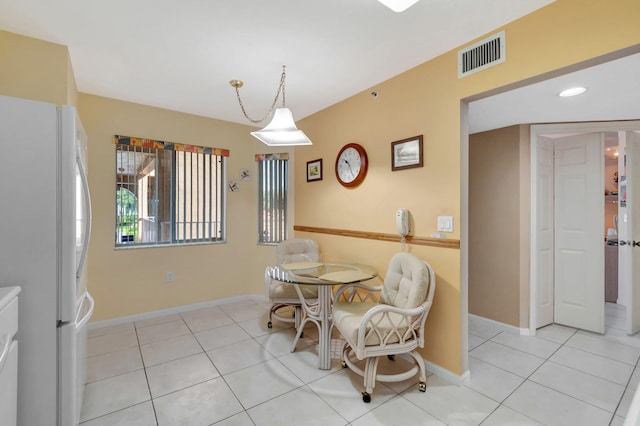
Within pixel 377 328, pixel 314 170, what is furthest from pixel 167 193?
pixel 377 328

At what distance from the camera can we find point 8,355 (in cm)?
107

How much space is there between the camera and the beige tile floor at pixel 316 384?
1.79m

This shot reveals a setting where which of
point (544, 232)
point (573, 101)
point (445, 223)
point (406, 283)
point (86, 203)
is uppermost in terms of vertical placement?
point (573, 101)

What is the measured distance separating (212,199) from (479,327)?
363cm

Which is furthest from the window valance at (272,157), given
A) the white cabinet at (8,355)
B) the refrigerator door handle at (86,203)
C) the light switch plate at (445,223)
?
the white cabinet at (8,355)

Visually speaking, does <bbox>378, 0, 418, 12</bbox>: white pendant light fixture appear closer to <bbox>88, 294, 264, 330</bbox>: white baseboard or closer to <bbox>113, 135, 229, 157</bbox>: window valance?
<bbox>113, 135, 229, 157</bbox>: window valance

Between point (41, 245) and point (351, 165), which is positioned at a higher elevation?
point (351, 165)

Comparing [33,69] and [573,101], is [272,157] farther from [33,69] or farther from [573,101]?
[573,101]

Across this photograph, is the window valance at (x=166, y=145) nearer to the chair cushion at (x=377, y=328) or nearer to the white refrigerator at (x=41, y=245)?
the white refrigerator at (x=41, y=245)

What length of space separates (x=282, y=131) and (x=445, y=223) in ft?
4.77

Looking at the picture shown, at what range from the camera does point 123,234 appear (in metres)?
3.29

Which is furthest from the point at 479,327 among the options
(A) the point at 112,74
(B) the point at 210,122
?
(A) the point at 112,74

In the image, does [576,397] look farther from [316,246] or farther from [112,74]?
[112,74]

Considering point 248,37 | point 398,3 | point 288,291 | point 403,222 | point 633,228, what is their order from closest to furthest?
1. point 398,3
2. point 248,37
3. point 403,222
4. point 288,291
5. point 633,228
